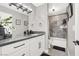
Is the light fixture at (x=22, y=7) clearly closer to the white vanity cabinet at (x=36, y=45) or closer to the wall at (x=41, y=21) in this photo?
the wall at (x=41, y=21)

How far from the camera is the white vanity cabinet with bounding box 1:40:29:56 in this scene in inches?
41.9

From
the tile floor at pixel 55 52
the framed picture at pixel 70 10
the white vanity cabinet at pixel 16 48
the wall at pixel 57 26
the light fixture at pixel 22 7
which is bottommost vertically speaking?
the tile floor at pixel 55 52

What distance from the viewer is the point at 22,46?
1312 millimetres

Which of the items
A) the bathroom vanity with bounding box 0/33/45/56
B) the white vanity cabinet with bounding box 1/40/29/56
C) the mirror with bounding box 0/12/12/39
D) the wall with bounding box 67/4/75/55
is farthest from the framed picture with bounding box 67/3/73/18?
the mirror with bounding box 0/12/12/39

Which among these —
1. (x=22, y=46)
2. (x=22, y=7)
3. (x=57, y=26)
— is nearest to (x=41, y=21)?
(x=57, y=26)

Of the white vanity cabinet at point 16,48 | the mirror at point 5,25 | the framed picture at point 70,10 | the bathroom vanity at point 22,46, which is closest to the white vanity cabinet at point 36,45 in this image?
the bathroom vanity at point 22,46

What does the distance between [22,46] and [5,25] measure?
46cm

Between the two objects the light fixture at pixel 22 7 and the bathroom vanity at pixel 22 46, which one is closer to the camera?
the bathroom vanity at pixel 22 46

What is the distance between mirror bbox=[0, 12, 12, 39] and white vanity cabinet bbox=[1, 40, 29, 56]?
283 millimetres

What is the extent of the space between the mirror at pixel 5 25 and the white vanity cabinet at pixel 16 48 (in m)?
0.28

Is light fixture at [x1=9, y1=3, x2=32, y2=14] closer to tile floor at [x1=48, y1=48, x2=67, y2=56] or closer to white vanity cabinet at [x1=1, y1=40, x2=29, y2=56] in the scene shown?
white vanity cabinet at [x1=1, y1=40, x2=29, y2=56]

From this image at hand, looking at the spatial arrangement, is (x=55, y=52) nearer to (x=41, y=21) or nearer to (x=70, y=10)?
(x=41, y=21)

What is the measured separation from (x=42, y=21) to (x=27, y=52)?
64 centimetres

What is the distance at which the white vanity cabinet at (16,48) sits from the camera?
3.49 feet
